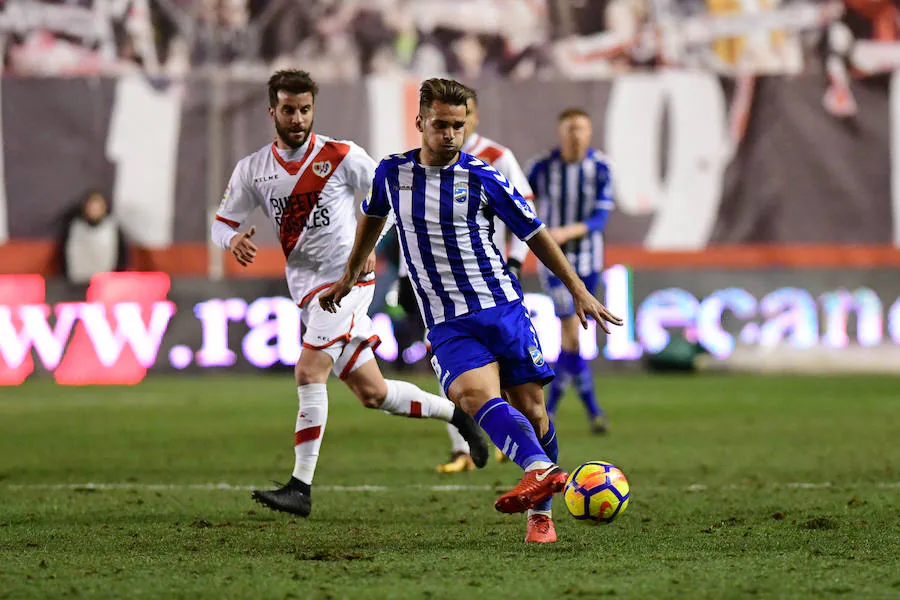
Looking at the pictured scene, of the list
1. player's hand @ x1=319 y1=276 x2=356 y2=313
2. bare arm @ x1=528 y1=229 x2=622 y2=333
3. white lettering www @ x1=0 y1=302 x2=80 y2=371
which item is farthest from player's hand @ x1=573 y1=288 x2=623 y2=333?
white lettering www @ x1=0 y1=302 x2=80 y2=371

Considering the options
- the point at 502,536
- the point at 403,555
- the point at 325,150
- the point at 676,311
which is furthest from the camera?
the point at 676,311

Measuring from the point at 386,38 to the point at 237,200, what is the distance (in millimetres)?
11874

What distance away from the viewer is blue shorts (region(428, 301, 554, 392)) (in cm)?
538

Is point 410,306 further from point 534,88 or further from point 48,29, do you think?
point 48,29

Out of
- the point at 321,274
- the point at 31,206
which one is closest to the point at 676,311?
the point at 31,206

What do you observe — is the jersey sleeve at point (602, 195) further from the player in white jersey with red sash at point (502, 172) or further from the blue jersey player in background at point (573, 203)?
the player in white jersey with red sash at point (502, 172)

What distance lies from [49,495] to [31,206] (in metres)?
11.6

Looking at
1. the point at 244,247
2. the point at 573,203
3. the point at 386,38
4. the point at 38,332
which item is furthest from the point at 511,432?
the point at 386,38

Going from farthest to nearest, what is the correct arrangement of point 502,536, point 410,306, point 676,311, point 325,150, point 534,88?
1. point 534,88
2. point 676,311
3. point 410,306
4. point 325,150
5. point 502,536

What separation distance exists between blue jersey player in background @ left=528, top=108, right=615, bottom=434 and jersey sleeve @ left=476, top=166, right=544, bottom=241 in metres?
4.39

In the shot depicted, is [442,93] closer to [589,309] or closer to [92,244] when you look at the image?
[589,309]

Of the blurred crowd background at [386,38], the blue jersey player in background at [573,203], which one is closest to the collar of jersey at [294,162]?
the blue jersey player in background at [573,203]

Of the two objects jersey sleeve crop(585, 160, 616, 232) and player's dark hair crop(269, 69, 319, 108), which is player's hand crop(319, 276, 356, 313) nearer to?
player's dark hair crop(269, 69, 319, 108)

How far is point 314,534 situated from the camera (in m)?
5.61
